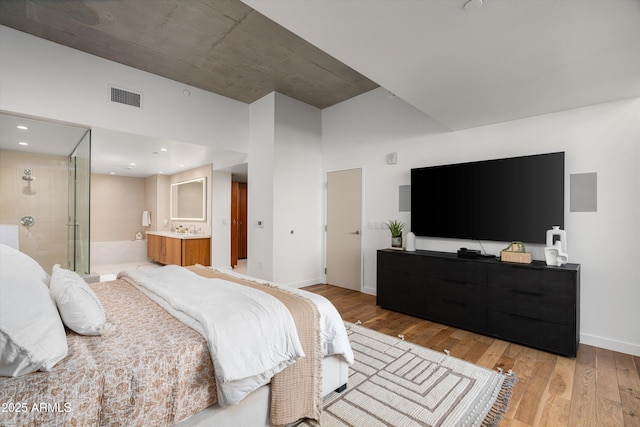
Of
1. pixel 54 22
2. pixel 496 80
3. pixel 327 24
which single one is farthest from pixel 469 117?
pixel 54 22

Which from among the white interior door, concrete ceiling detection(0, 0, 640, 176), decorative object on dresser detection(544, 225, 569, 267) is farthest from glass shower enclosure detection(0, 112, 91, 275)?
decorative object on dresser detection(544, 225, 569, 267)

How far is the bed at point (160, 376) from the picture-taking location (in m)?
1.01

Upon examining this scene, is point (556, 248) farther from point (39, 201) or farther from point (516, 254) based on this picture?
point (39, 201)

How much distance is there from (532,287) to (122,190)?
29.7 feet

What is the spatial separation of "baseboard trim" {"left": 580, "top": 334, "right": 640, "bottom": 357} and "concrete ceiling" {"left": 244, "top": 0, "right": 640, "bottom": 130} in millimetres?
2232

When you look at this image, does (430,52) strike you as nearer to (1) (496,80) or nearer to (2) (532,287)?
(1) (496,80)

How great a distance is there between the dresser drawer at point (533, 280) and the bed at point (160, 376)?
1.85m

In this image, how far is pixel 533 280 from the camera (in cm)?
266

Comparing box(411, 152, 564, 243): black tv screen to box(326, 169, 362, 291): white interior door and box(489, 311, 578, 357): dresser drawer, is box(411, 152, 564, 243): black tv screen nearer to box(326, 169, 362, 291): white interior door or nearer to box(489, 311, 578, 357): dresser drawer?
box(489, 311, 578, 357): dresser drawer

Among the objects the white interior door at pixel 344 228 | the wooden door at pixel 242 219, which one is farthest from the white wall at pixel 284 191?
the wooden door at pixel 242 219

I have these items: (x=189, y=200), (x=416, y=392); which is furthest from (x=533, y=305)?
(x=189, y=200)

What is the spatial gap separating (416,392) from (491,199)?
88.9 inches

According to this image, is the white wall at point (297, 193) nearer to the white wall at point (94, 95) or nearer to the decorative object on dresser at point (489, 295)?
the white wall at point (94, 95)

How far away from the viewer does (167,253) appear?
629cm
